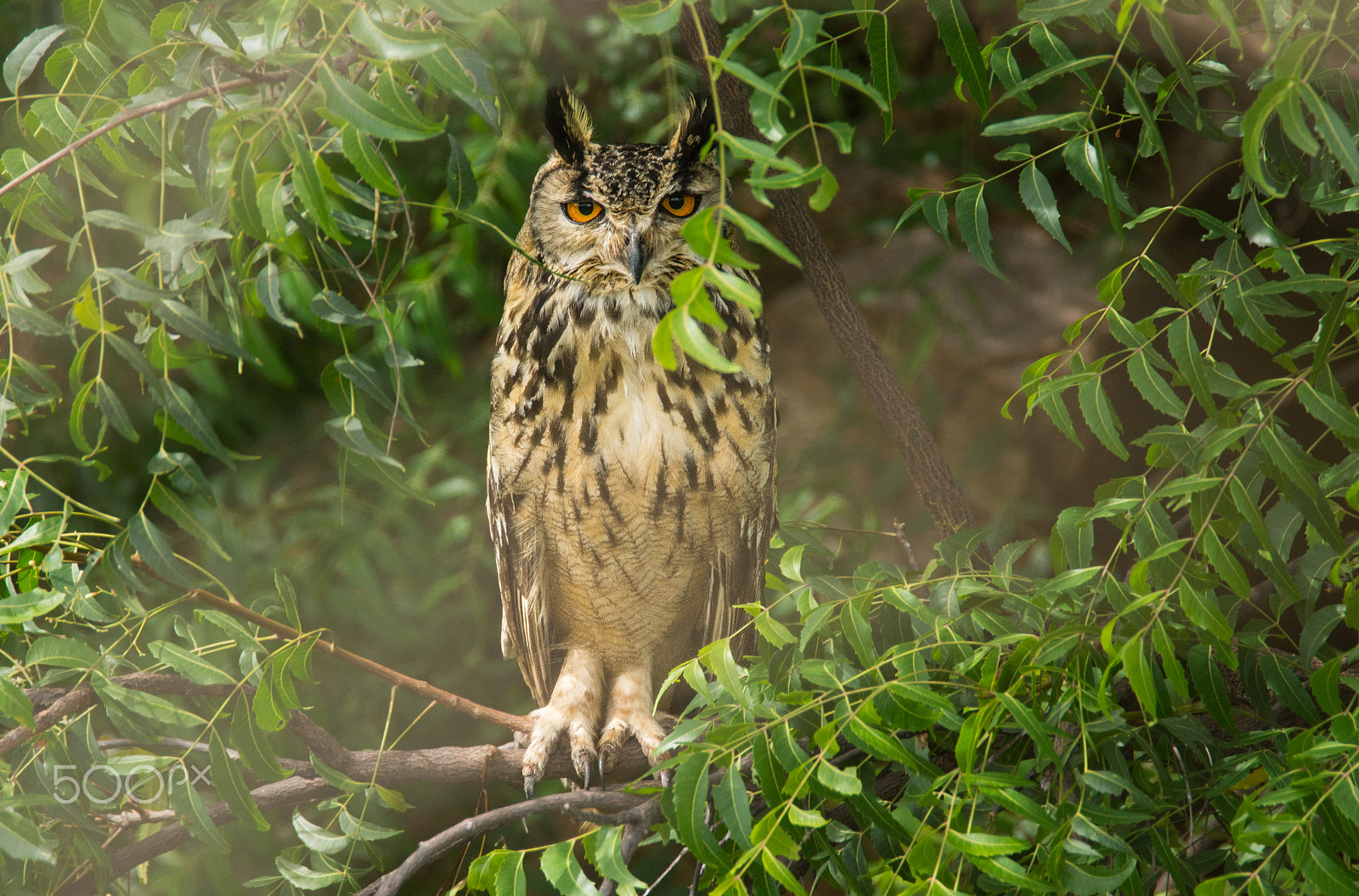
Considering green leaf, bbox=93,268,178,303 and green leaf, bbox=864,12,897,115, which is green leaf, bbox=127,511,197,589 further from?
green leaf, bbox=864,12,897,115

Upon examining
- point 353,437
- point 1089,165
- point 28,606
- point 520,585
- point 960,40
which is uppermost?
point 960,40

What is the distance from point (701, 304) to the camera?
0.48 metres

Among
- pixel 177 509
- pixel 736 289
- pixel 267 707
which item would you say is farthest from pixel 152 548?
pixel 736 289

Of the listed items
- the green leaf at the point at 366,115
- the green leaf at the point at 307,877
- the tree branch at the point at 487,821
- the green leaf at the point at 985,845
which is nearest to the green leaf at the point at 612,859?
the tree branch at the point at 487,821

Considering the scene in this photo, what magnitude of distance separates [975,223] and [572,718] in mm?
951

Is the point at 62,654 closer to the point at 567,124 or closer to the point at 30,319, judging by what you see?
the point at 30,319

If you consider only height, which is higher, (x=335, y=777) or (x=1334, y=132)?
(x=1334, y=132)

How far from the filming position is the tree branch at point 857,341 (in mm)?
1115

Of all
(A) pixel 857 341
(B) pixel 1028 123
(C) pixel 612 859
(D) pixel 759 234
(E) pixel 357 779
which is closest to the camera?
(D) pixel 759 234

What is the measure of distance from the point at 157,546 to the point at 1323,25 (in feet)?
3.04

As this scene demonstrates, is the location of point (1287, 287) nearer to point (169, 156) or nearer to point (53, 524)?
point (169, 156)

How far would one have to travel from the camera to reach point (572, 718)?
4.66ft

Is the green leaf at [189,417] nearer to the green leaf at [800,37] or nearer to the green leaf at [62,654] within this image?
the green leaf at [62,654]

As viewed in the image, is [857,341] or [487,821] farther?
[857,341]
